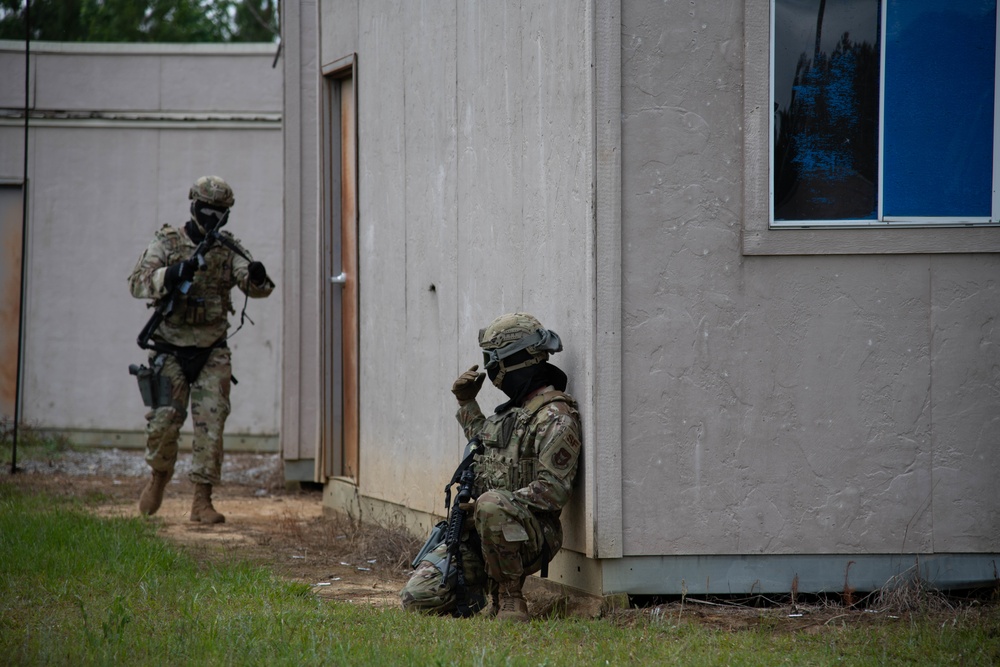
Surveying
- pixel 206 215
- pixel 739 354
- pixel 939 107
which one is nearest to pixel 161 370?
pixel 206 215

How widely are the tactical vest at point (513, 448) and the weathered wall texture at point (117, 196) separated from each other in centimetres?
776

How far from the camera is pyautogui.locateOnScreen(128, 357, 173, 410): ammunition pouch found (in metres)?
8.41

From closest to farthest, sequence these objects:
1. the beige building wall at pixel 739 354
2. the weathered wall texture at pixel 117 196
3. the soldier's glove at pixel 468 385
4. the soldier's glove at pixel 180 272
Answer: the beige building wall at pixel 739 354 → the soldier's glove at pixel 468 385 → the soldier's glove at pixel 180 272 → the weathered wall texture at pixel 117 196

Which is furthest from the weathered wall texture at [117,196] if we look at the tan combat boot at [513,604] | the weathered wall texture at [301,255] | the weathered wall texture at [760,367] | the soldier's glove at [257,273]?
the weathered wall texture at [760,367]

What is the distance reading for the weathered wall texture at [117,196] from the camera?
42.5ft

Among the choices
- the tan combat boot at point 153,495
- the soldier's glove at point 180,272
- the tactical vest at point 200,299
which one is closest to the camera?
the soldier's glove at point 180,272

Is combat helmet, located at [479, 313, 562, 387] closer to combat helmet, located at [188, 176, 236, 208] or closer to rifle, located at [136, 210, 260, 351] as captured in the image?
rifle, located at [136, 210, 260, 351]

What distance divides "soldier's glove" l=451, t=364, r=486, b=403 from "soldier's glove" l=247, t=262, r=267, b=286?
2.85m

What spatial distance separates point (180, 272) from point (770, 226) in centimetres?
435

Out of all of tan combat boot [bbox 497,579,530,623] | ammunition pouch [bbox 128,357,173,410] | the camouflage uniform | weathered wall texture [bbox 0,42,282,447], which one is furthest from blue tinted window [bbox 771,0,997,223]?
weathered wall texture [bbox 0,42,282,447]

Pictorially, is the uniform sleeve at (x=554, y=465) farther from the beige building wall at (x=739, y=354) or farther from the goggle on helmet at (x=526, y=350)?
the goggle on helmet at (x=526, y=350)

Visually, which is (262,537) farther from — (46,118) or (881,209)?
(46,118)

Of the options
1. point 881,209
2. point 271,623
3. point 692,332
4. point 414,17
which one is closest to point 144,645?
point 271,623

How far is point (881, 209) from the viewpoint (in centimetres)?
549
